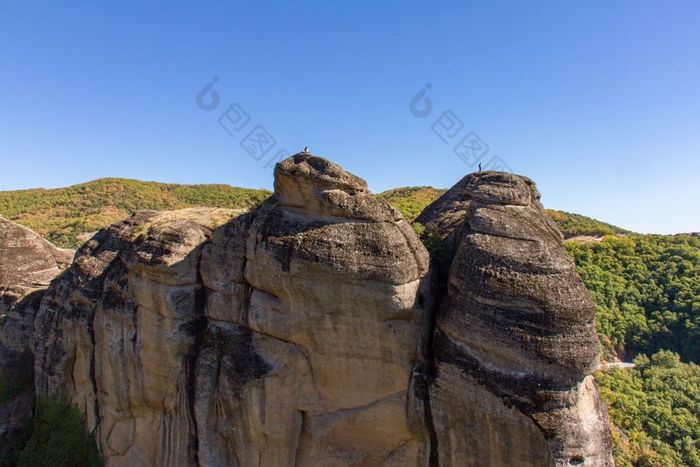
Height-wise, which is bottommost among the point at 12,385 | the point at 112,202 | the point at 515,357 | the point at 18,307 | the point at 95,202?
the point at 515,357

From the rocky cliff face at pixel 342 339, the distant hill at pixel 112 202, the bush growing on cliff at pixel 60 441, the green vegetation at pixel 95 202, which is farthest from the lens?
the distant hill at pixel 112 202

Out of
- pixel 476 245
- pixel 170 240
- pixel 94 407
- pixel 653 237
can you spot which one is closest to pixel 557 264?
pixel 476 245

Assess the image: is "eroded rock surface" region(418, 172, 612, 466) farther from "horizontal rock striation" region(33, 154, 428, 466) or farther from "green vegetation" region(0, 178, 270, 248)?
"green vegetation" region(0, 178, 270, 248)

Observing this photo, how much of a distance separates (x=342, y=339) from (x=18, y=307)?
52.3 feet

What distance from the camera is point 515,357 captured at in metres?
8.64

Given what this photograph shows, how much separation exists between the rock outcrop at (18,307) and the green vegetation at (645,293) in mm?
35101

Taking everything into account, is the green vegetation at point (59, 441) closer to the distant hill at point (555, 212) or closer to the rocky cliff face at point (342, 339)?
the rocky cliff face at point (342, 339)

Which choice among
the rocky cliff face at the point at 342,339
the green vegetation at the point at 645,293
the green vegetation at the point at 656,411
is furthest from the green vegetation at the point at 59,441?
the green vegetation at the point at 645,293

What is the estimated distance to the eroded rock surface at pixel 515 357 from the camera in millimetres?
8352

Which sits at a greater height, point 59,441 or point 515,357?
point 59,441

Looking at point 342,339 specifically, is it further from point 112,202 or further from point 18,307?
point 112,202

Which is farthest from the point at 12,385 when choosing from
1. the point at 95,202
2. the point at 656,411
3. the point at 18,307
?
the point at 95,202

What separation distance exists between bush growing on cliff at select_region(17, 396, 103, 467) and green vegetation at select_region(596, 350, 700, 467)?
21.7 metres

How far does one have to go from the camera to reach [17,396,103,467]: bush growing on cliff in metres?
13.0
